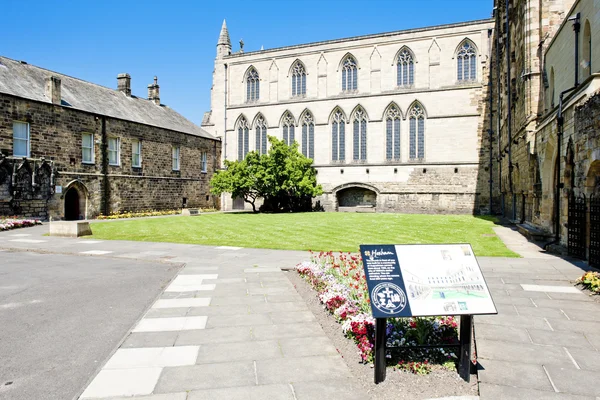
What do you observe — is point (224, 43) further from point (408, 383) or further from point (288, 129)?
point (408, 383)

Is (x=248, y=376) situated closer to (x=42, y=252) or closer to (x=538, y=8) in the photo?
(x=42, y=252)

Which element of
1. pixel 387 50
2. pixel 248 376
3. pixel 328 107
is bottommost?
pixel 248 376

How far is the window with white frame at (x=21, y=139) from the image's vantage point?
2185 cm

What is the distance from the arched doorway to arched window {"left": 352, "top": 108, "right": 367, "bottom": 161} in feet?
70.2

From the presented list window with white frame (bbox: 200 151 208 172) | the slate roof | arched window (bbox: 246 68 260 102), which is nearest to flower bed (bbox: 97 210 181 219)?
window with white frame (bbox: 200 151 208 172)

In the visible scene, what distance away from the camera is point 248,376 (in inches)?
162

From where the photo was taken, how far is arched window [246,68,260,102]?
127 feet

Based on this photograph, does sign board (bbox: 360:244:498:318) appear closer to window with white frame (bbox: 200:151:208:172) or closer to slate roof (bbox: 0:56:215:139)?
slate roof (bbox: 0:56:215:139)

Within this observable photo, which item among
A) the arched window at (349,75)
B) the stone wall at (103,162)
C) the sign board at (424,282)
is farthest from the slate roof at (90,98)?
the sign board at (424,282)

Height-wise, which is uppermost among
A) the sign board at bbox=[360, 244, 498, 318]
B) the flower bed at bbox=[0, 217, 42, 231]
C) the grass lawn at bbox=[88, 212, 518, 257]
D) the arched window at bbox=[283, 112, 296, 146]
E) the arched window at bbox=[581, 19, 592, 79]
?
the arched window at bbox=[283, 112, 296, 146]

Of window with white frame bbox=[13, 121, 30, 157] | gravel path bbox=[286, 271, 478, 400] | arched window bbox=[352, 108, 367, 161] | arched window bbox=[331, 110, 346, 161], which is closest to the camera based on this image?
gravel path bbox=[286, 271, 478, 400]

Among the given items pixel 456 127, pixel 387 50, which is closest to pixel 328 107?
pixel 387 50

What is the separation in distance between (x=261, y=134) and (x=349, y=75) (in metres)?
9.64

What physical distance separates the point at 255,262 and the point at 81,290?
4189mm
